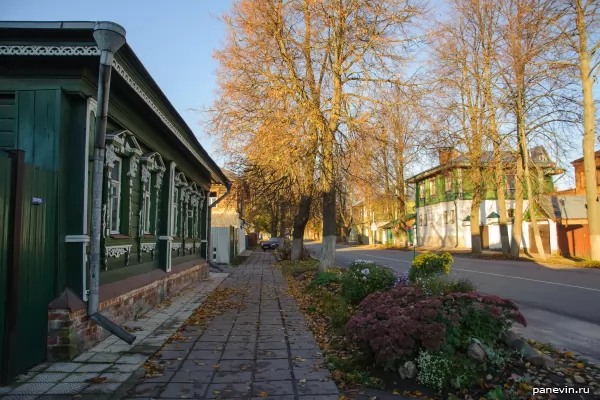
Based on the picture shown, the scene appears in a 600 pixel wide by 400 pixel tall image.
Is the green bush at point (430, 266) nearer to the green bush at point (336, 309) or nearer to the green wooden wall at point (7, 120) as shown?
the green bush at point (336, 309)

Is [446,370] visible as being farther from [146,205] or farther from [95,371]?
[146,205]

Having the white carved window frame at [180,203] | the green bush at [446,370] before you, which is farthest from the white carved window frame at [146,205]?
the green bush at [446,370]

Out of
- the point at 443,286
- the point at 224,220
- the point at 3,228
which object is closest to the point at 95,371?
Answer: the point at 3,228

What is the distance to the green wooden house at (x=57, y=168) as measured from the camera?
15.5ft

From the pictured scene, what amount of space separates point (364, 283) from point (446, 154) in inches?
887

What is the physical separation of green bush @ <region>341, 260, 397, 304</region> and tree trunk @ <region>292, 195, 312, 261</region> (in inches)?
438

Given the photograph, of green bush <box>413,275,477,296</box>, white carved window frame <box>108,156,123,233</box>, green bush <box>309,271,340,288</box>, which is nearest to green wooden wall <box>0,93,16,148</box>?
white carved window frame <box>108,156,123,233</box>

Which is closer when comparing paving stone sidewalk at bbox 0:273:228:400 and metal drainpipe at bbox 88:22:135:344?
paving stone sidewalk at bbox 0:273:228:400

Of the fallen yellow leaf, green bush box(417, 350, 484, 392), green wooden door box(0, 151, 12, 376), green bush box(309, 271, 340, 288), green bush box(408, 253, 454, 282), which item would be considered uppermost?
green wooden door box(0, 151, 12, 376)

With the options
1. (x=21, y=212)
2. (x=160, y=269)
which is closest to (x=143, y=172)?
(x=160, y=269)

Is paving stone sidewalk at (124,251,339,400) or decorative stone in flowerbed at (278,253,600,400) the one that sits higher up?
decorative stone in flowerbed at (278,253,600,400)

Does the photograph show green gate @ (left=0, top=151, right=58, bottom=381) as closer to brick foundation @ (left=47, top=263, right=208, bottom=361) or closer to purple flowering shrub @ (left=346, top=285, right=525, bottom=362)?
brick foundation @ (left=47, top=263, right=208, bottom=361)

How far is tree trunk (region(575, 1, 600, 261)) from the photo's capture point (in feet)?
69.4

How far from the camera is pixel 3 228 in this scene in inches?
176
